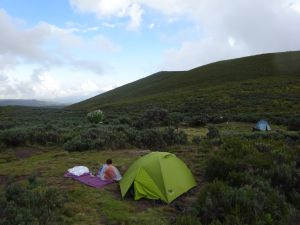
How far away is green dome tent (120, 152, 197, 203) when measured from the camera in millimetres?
9844

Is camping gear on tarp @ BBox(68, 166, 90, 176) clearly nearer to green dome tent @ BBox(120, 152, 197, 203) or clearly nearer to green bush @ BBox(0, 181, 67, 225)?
green dome tent @ BBox(120, 152, 197, 203)

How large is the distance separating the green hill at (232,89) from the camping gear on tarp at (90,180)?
114 ft

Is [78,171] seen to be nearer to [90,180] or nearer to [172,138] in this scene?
[90,180]

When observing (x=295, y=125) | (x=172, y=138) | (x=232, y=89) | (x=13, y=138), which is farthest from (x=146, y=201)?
(x=232, y=89)

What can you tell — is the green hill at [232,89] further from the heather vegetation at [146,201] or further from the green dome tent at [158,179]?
the green dome tent at [158,179]

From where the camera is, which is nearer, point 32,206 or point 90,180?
point 32,206

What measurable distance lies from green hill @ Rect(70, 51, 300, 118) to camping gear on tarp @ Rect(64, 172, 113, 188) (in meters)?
34.8

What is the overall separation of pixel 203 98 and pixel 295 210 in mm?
53385

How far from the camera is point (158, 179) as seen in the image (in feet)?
33.1

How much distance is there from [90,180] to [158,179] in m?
2.42

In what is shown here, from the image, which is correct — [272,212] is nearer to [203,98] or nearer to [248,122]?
[248,122]

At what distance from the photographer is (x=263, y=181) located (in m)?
9.98

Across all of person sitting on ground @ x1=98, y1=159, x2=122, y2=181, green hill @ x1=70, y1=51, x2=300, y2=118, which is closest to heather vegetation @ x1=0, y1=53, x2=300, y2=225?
person sitting on ground @ x1=98, y1=159, x2=122, y2=181

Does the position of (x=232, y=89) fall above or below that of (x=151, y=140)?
above
